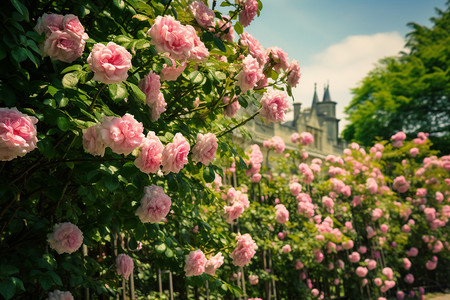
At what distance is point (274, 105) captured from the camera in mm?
2287

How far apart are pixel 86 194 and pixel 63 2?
87 cm

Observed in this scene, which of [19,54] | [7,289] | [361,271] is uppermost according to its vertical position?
[19,54]

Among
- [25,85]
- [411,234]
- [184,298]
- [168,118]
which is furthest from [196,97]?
[411,234]

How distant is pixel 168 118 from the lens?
2338 millimetres

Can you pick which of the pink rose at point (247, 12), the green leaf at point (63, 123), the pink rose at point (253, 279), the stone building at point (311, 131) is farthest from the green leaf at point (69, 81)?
the stone building at point (311, 131)

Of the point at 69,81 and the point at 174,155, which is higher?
the point at 69,81

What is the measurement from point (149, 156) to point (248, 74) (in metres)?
0.73

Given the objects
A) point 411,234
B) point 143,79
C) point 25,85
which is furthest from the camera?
point 411,234

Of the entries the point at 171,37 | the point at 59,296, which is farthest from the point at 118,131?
the point at 59,296

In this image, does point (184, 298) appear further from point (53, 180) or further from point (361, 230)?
point (361, 230)

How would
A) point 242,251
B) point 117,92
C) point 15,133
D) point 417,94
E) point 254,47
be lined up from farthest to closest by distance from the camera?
point 417,94, point 242,251, point 254,47, point 117,92, point 15,133

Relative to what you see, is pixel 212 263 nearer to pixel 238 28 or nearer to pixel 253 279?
pixel 238 28

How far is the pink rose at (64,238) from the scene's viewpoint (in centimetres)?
Result: 197

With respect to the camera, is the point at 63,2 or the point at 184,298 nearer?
the point at 63,2
